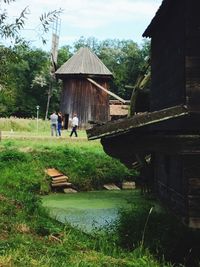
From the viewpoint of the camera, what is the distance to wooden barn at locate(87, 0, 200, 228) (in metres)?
9.17

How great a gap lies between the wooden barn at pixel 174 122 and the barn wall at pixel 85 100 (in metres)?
26.0

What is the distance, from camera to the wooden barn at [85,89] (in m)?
40.5

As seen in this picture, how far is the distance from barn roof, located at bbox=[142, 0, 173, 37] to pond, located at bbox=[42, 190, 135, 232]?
208 inches

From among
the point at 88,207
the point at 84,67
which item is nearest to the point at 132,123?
the point at 88,207

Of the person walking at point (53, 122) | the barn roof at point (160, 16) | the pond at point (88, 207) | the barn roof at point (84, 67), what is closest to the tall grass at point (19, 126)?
the barn roof at point (84, 67)

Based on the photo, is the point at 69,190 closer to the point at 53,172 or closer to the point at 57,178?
the point at 57,178

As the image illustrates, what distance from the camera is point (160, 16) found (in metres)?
12.9

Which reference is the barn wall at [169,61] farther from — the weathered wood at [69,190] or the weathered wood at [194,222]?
the weathered wood at [69,190]

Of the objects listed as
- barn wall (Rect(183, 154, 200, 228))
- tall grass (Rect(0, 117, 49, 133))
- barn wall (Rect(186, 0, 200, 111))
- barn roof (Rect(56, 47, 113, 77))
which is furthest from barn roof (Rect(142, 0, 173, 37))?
tall grass (Rect(0, 117, 49, 133))

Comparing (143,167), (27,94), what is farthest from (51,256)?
(27,94)

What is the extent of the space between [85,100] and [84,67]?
2.77 metres

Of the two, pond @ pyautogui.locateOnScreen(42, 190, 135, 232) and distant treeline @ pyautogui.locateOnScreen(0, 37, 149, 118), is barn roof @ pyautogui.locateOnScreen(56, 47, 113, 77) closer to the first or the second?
distant treeline @ pyautogui.locateOnScreen(0, 37, 149, 118)

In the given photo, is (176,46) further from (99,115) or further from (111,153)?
(99,115)

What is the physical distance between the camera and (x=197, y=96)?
10.6m
